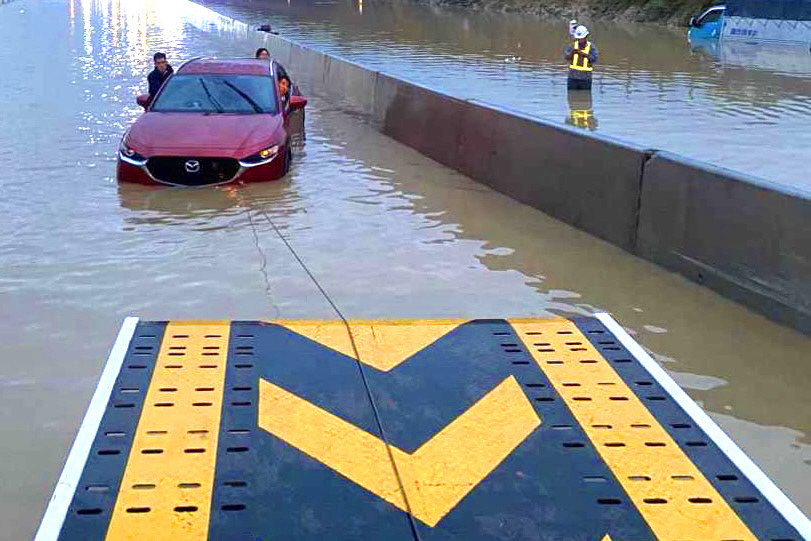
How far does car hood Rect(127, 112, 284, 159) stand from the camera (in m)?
11.0

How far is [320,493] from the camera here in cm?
358

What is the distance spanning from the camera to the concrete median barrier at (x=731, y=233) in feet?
21.5

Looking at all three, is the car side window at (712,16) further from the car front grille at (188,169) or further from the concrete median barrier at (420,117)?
the car front grille at (188,169)

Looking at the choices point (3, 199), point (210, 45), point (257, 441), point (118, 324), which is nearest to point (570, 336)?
point (257, 441)

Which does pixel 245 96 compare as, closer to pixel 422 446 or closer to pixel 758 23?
pixel 422 446

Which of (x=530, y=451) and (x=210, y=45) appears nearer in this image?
(x=530, y=451)

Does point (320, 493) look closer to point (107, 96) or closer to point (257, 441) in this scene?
point (257, 441)

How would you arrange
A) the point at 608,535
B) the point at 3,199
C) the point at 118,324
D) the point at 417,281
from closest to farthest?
1. the point at 608,535
2. the point at 118,324
3. the point at 417,281
4. the point at 3,199

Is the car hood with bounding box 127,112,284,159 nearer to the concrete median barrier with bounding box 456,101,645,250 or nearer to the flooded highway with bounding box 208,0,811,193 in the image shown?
the concrete median barrier with bounding box 456,101,645,250

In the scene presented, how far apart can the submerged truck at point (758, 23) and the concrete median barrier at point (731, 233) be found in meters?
30.2

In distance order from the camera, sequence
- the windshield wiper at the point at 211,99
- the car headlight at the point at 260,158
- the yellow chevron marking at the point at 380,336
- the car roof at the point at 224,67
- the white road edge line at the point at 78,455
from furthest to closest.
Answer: the car roof at the point at 224,67, the windshield wiper at the point at 211,99, the car headlight at the point at 260,158, the yellow chevron marking at the point at 380,336, the white road edge line at the point at 78,455

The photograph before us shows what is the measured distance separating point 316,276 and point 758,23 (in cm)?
3553

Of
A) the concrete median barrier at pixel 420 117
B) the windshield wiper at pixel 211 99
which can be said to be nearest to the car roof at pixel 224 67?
the windshield wiper at pixel 211 99

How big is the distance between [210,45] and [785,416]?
35268 mm
